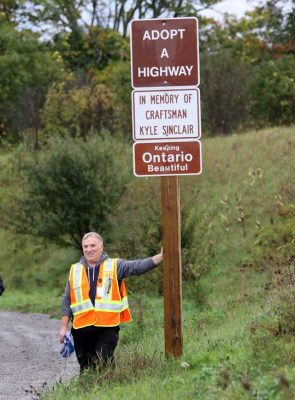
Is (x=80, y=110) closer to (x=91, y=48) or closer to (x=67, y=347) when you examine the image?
(x=91, y=48)

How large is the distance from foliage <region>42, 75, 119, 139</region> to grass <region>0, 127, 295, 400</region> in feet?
18.4

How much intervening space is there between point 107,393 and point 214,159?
21913 millimetres

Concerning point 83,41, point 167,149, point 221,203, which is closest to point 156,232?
point 221,203

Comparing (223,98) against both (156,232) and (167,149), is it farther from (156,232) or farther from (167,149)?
(167,149)

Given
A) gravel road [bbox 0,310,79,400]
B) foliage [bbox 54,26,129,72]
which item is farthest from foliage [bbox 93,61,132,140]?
gravel road [bbox 0,310,79,400]

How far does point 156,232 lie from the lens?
62.4 ft

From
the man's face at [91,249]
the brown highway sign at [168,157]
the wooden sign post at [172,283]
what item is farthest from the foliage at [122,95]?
the man's face at [91,249]

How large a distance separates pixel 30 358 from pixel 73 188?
413 inches

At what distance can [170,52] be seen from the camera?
348 inches

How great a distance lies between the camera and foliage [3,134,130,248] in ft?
75.7

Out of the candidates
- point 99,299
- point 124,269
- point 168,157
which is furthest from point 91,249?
point 168,157

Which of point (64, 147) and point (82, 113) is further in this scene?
point (82, 113)

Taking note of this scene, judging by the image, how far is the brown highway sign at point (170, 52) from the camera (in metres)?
8.84

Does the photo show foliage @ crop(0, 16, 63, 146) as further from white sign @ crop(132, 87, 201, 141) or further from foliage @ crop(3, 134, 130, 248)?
white sign @ crop(132, 87, 201, 141)
